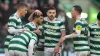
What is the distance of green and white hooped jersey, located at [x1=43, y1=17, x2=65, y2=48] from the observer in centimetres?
655

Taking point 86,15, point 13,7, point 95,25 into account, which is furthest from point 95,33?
point 13,7

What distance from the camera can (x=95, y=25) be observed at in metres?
6.16

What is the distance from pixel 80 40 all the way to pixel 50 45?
26.5 inches

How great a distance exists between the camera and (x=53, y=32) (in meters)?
6.55

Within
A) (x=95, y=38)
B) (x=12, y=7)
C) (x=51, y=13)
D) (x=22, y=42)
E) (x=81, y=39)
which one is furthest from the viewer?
(x=12, y=7)

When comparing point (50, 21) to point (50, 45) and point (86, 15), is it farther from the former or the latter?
point (86, 15)

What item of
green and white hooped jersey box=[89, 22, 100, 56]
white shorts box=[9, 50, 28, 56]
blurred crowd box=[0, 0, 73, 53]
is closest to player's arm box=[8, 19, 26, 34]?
white shorts box=[9, 50, 28, 56]

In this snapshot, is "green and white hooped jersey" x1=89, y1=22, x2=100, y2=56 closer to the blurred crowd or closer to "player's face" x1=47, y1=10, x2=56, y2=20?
"player's face" x1=47, y1=10, x2=56, y2=20

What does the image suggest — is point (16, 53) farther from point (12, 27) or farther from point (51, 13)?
point (51, 13)

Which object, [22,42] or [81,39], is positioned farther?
[81,39]

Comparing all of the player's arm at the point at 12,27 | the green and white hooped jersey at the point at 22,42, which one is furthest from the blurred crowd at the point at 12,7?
the green and white hooped jersey at the point at 22,42

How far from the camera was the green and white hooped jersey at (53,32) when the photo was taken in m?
6.55

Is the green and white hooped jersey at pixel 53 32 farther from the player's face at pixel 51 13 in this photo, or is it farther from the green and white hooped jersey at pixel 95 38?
the green and white hooped jersey at pixel 95 38

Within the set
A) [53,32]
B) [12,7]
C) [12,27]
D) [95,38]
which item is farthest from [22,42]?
[12,7]
